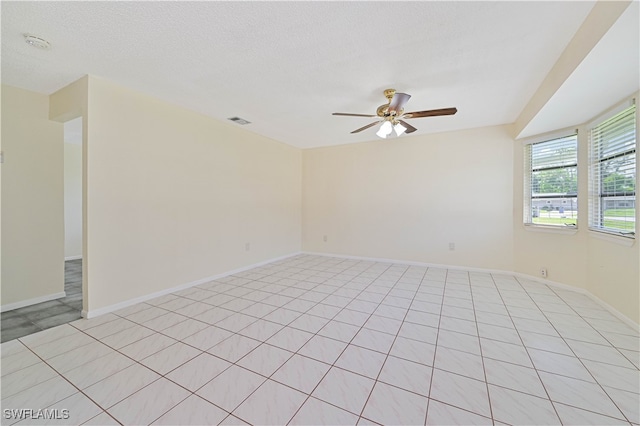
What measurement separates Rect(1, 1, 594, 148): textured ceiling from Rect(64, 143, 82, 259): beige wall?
3.20 meters

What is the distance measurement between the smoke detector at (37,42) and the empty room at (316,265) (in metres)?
0.03

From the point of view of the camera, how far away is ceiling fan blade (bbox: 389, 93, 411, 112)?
2636 mm

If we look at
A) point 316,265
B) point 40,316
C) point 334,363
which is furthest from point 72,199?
point 334,363

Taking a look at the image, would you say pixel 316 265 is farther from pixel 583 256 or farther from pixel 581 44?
pixel 581 44

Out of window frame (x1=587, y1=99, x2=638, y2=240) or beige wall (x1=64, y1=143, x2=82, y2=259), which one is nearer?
window frame (x1=587, y1=99, x2=638, y2=240)

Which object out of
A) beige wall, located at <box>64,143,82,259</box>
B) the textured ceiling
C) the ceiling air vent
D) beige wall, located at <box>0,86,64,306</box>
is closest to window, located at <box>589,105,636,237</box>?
the textured ceiling

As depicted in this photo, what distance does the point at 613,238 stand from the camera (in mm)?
2705

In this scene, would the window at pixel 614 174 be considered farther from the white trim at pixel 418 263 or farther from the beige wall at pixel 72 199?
the beige wall at pixel 72 199

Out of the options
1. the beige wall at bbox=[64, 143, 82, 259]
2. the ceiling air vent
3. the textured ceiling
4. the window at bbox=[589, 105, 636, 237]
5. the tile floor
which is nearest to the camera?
the textured ceiling

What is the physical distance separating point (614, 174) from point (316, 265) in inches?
168

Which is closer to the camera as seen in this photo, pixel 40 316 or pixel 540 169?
pixel 40 316

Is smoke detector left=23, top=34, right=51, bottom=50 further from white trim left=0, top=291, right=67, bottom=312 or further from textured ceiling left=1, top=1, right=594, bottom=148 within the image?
white trim left=0, top=291, right=67, bottom=312

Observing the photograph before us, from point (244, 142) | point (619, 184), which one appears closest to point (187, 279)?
point (244, 142)

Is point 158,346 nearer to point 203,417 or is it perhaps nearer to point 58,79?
point 203,417
